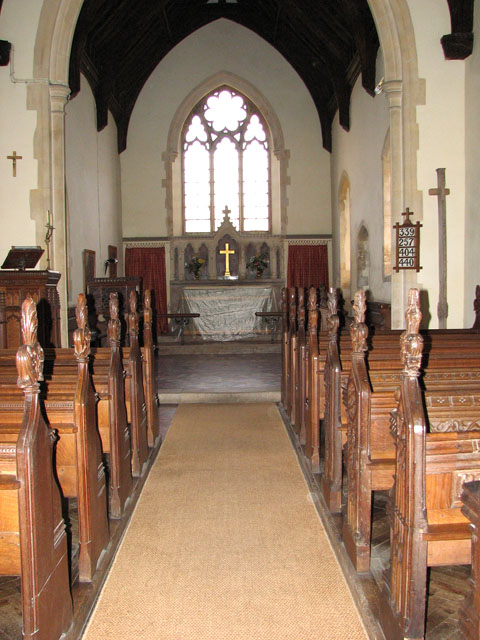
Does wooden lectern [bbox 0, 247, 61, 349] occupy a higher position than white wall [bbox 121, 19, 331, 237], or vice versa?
white wall [bbox 121, 19, 331, 237]

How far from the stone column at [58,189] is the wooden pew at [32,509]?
15.6 ft

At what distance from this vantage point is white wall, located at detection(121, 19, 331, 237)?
40.0ft

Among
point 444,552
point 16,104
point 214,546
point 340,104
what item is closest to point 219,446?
point 214,546

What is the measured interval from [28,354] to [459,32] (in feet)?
19.8

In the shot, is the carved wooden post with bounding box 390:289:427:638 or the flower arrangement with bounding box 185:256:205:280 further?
the flower arrangement with bounding box 185:256:205:280

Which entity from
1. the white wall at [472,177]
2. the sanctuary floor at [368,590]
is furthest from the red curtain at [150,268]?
the sanctuary floor at [368,590]

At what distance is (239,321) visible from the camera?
414 inches

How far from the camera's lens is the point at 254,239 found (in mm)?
12375

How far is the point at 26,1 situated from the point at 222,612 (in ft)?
21.4

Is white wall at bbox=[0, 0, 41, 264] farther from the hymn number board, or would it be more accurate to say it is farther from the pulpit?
the hymn number board

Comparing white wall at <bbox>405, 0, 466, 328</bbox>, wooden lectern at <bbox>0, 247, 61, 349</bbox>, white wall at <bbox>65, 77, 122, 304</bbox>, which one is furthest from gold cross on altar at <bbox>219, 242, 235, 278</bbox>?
wooden lectern at <bbox>0, 247, 61, 349</bbox>

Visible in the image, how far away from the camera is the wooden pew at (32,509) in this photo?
5.40ft

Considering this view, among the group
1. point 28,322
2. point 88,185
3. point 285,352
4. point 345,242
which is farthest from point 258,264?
point 28,322

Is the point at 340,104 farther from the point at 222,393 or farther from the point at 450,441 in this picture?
the point at 450,441
